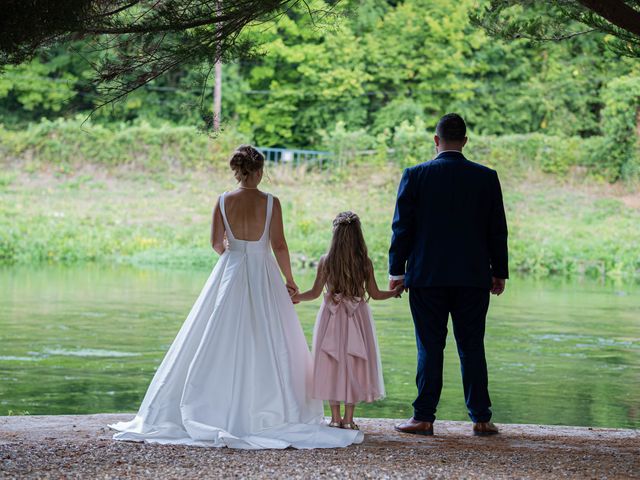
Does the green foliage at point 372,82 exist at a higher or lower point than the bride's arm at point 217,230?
higher

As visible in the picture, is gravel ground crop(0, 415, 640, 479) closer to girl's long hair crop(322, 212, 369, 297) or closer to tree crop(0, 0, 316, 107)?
girl's long hair crop(322, 212, 369, 297)

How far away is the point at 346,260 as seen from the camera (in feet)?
18.5

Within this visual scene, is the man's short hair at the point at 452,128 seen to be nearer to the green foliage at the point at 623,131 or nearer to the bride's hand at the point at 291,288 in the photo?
the bride's hand at the point at 291,288

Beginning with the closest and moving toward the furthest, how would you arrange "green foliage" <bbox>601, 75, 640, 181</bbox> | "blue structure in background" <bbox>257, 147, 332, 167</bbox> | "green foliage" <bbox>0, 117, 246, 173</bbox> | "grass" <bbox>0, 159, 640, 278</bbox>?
"grass" <bbox>0, 159, 640, 278</bbox> → "green foliage" <bbox>601, 75, 640, 181</bbox> → "green foliage" <bbox>0, 117, 246, 173</bbox> → "blue structure in background" <bbox>257, 147, 332, 167</bbox>

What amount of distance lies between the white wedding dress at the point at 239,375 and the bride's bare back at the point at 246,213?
0.03 metres

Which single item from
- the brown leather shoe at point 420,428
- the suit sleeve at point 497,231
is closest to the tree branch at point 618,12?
the suit sleeve at point 497,231

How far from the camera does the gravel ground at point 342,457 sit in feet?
14.6

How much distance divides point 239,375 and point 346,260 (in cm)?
85

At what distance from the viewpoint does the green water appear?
28.5 feet

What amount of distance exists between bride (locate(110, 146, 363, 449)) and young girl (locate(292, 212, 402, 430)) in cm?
12

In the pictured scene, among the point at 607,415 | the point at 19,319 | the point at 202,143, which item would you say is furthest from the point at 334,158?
the point at 607,415

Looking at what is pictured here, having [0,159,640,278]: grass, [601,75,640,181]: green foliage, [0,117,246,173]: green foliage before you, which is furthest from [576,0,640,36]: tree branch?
[0,117,246,173]: green foliage

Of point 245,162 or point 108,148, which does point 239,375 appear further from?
point 108,148

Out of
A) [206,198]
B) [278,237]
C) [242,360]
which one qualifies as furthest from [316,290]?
[206,198]
